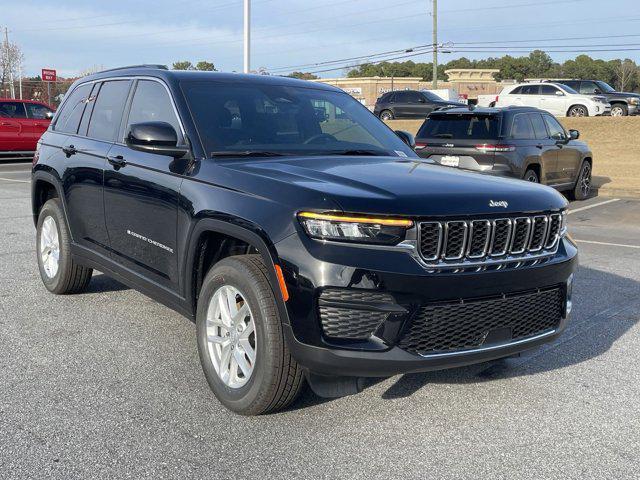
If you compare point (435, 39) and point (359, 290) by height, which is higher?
point (435, 39)

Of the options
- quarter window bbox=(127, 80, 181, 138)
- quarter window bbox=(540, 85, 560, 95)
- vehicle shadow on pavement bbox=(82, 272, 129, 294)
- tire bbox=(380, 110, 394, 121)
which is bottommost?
vehicle shadow on pavement bbox=(82, 272, 129, 294)

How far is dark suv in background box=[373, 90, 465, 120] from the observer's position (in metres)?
32.4

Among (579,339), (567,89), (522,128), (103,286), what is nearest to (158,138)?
(103,286)

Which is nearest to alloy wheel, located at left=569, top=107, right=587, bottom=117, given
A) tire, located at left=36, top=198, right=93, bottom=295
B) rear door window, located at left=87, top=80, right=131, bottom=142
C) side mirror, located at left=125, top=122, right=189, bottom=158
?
tire, located at left=36, top=198, right=93, bottom=295

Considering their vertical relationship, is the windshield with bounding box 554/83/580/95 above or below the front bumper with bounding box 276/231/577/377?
above

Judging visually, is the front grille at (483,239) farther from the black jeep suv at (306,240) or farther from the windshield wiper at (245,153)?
the windshield wiper at (245,153)

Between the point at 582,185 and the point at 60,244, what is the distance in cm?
1194

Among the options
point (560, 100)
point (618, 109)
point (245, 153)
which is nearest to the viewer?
point (245, 153)

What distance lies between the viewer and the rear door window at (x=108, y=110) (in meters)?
5.38

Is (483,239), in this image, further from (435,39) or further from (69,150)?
(435,39)

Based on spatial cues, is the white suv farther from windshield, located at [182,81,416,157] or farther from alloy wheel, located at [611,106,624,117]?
windshield, located at [182,81,416,157]

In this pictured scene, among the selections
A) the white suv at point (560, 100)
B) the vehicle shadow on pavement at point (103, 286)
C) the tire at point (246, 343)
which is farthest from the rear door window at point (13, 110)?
the tire at point (246, 343)

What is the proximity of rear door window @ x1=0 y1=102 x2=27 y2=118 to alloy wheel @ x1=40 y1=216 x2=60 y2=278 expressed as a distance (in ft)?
61.1

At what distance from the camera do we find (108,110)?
5.57 metres
